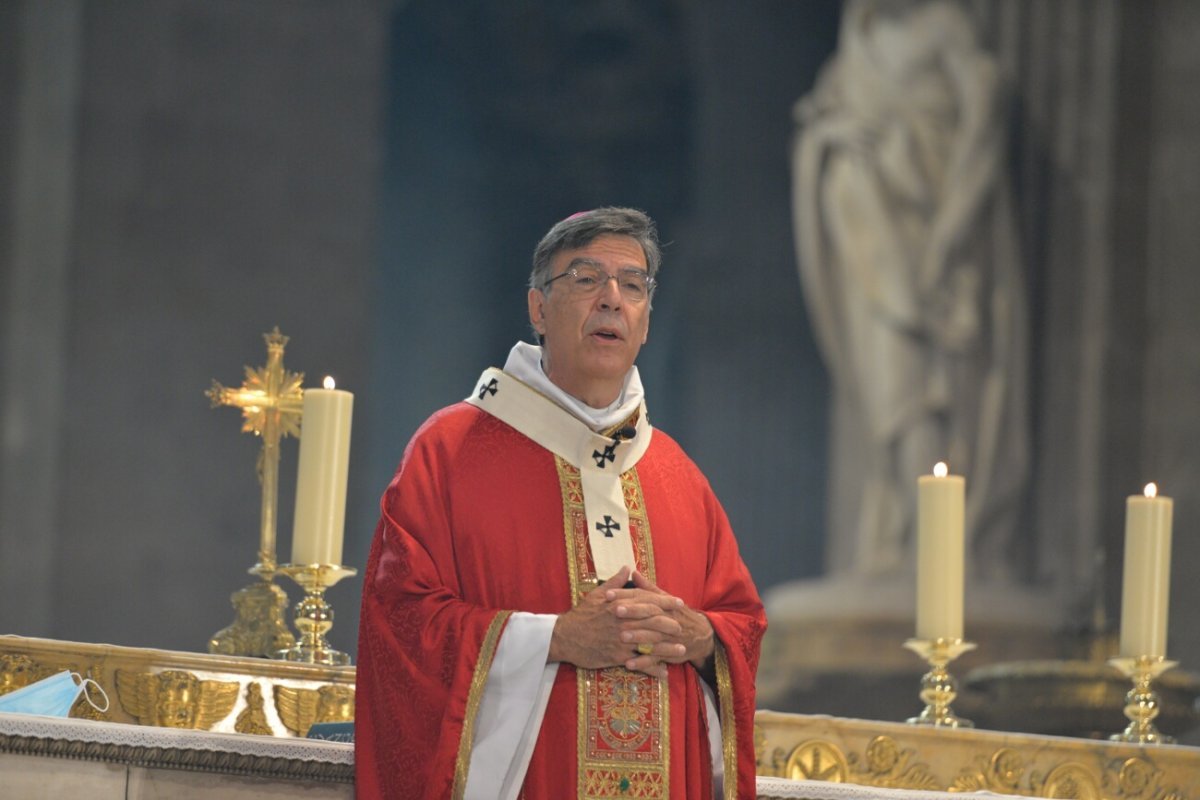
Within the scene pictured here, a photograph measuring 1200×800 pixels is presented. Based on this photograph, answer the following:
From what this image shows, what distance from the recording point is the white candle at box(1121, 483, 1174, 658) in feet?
11.5

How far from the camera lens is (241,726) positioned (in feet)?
10.7

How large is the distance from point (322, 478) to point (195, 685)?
1.44 feet

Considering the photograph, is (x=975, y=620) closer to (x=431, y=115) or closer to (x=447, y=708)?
(x=431, y=115)

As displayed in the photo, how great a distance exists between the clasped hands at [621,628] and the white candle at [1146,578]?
1125 mm

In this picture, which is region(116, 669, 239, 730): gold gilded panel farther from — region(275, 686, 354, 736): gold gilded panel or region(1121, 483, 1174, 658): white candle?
region(1121, 483, 1174, 658): white candle

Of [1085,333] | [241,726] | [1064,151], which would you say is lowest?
[241,726]

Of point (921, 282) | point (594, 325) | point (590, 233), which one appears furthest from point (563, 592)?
point (921, 282)

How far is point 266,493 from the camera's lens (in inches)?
141

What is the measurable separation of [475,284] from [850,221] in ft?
5.65

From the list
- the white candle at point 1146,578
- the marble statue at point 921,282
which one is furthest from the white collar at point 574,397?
the marble statue at point 921,282

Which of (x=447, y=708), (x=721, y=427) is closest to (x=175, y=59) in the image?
(x=721, y=427)

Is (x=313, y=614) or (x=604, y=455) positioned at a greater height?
(x=604, y=455)

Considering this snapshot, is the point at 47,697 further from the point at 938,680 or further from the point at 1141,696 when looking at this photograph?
the point at 1141,696

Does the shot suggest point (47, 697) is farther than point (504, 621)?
Yes
